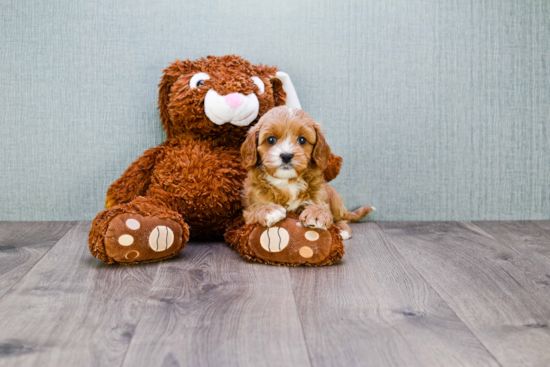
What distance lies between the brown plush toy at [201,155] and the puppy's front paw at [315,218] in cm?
17

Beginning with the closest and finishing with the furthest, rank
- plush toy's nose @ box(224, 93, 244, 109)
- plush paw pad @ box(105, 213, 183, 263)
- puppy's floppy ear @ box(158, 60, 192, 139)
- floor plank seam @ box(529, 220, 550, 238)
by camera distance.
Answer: plush paw pad @ box(105, 213, 183, 263) < plush toy's nose @ box(224, 93, 244, 109) < puppy's floppy ear @ box(158, 60, 192, 139) < floor plank seam @ box(529, 220, 550, 238)

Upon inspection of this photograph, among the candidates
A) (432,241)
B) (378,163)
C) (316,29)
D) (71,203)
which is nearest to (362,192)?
(378,163)

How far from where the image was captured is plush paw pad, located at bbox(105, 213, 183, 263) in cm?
125

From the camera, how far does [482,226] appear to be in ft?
5.88

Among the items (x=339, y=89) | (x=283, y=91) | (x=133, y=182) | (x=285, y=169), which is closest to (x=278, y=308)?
(x=285, y=169)

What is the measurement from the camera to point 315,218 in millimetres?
1282

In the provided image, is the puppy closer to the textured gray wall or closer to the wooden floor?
the wooden floor

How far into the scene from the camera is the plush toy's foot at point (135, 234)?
1254 mm

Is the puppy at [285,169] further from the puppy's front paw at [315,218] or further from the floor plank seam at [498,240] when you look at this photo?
the floor plank seam at [498,240]

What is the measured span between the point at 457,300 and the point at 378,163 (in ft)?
2.62

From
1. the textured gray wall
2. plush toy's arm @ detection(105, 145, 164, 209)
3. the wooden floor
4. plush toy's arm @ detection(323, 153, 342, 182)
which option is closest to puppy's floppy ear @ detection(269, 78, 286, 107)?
the textured gray wall

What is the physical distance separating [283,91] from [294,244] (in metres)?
0.58

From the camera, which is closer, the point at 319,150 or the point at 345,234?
the point at 319,150

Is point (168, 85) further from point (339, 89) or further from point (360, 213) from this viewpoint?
point (360, 213)
